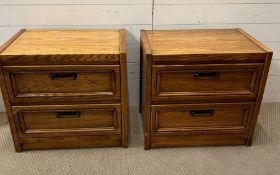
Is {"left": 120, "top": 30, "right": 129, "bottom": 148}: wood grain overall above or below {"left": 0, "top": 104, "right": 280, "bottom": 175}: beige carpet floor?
above

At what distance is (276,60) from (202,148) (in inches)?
31.8

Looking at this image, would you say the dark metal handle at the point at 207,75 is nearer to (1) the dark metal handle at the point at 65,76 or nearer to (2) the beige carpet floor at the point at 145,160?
(2) the beige carpet floor at the point at 145,160

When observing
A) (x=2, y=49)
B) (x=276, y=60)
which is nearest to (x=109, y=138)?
(x=2, y=49)

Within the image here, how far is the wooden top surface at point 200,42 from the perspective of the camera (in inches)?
52.0

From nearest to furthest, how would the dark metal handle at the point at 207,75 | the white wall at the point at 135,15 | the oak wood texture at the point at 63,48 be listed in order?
1. the oak wood texture at the point at 63,48
2. the dark metal handle at the point at 207,75
3. the white wall at the point at 135,15

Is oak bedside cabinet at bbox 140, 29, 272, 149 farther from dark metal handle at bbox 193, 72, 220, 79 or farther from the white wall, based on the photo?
the white wall

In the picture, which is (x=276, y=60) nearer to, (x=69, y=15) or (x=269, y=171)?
(x=269, y=171)

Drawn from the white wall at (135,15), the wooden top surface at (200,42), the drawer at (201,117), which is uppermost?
the white wall at (135,15)

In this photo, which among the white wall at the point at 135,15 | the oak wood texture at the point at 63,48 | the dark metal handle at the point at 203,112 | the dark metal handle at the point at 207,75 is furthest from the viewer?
the white wall at the point at 135,15

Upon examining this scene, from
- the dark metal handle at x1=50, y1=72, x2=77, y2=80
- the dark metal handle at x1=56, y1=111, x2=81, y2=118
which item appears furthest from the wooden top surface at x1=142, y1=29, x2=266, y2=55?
the dark metal handle at x1=56, y1=111, x2=81, y2=118

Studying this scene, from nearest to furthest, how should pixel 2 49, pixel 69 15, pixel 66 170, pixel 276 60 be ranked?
pixel 2 49 < pixel 66 170 < pixel 69 15 < pixel 276 60

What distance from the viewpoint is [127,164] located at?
1430 millimetres

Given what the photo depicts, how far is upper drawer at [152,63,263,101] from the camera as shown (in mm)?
1317

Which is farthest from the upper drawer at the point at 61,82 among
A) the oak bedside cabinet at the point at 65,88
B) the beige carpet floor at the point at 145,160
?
the beige carpet floor at the point at 145,160
